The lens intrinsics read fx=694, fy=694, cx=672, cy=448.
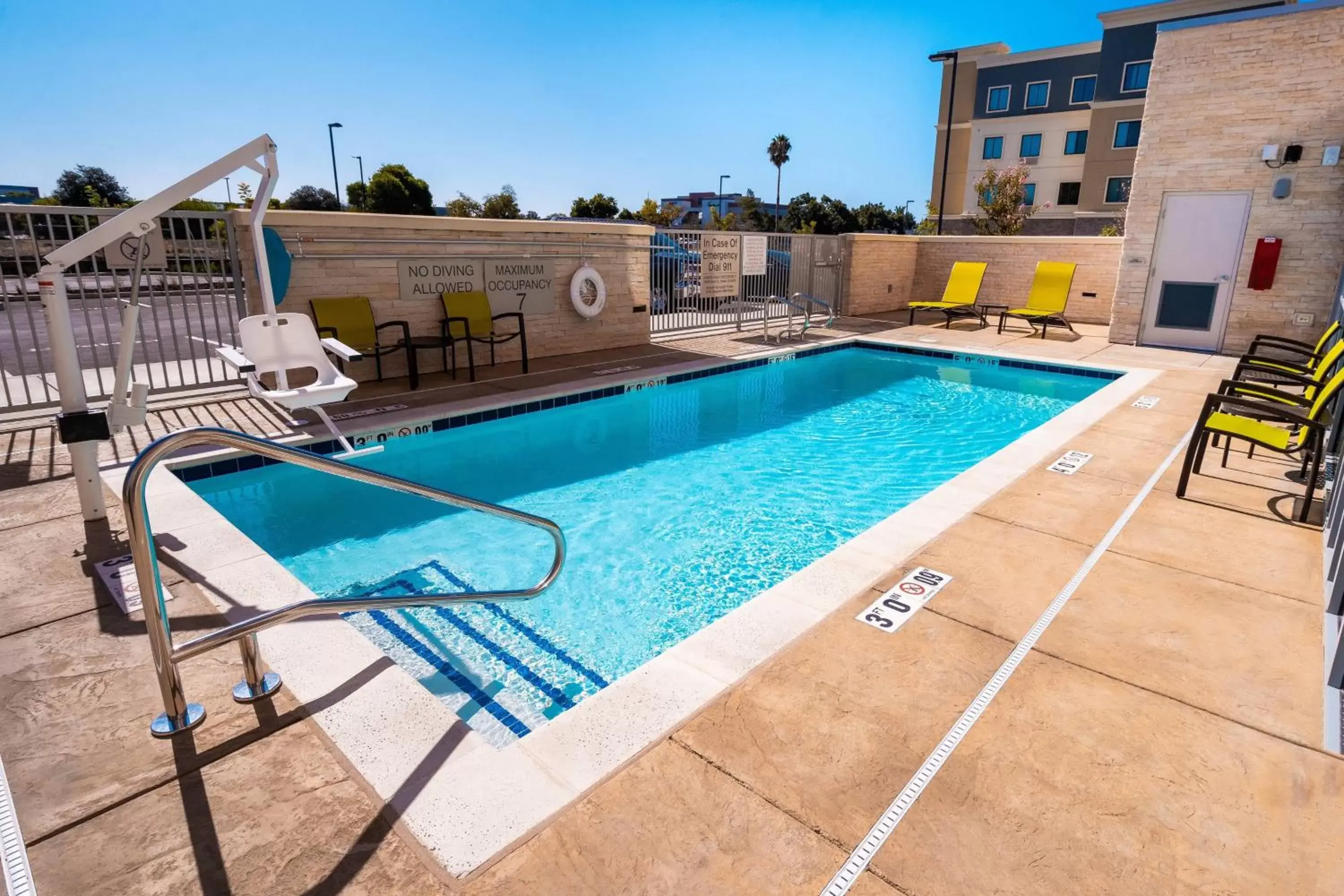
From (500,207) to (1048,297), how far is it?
142ft

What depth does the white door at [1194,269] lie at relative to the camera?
902 cm

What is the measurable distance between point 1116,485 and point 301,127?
4699 centimetres

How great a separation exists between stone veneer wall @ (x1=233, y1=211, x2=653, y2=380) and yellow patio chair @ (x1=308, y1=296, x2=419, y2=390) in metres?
0.13

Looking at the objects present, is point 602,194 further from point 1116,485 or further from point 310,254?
point 1116,485

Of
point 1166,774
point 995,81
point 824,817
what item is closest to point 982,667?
point 1166,774

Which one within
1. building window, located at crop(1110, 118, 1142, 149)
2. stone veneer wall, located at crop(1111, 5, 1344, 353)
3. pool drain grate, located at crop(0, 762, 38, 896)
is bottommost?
pool drain grate, located at crop(0, 762, 38, 896)

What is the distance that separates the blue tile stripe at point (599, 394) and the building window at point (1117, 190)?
88.9 feet

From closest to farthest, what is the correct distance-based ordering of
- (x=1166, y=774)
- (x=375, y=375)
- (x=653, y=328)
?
(x=1166, y=774) → (x=375, y=375) → (x=653, y=328)

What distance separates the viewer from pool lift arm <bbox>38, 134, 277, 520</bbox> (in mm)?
3217

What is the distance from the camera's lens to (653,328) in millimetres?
10828

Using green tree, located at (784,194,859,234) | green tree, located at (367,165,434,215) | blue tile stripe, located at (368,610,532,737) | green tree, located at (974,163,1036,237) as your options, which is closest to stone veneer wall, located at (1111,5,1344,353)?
blue tile stripe, located at (368,610,532,737)

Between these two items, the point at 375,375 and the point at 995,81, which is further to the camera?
the point at 995,81

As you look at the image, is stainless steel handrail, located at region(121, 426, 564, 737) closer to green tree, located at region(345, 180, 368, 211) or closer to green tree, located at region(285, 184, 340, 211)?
green tree, located at region(345, 180, 368, 211)

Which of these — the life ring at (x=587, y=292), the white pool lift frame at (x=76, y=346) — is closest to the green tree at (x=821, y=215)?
the life ring at (x=587, y=292)
